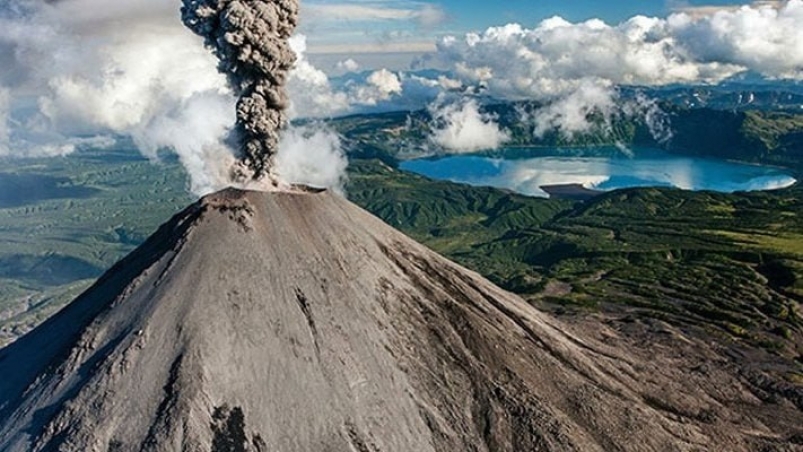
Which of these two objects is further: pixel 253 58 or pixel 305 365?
pixel 253 58

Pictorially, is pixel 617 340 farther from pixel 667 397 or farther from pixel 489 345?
pixel 489 345

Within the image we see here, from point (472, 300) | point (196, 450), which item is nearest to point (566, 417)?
point (472, 300)

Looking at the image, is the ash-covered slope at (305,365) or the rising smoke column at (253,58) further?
the rising smoke column at (253,58)

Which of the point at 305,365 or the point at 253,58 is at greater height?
the point at 253,58

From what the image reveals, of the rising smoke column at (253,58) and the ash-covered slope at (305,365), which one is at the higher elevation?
the rising smoke column at (253,58)
